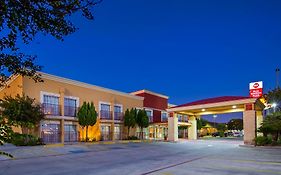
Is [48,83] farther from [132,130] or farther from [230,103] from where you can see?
[230,103]

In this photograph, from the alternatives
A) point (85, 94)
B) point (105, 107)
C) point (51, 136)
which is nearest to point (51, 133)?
point (51, 136)

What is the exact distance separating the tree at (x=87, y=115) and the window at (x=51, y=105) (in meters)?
2.52

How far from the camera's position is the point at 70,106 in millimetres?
31125

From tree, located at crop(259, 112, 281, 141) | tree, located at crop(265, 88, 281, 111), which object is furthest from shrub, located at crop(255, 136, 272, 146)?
tree, located at crop(265, 88, 281, 111)

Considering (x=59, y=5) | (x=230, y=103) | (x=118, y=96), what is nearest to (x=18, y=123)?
(x=59, y=5)

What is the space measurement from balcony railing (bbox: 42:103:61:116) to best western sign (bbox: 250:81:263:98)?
21443mm

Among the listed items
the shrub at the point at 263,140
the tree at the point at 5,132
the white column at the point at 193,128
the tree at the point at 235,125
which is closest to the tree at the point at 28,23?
the tree at the point at 5,132

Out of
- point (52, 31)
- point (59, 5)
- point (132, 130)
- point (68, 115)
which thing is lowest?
point (132, 130)

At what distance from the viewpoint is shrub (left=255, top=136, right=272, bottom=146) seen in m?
26.6

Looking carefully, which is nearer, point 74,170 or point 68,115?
point 74,170

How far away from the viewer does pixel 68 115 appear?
30.7 meters

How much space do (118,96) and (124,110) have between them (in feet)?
7.36

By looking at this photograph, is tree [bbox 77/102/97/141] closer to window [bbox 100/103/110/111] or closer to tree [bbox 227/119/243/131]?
window [bbox 100/103/110/111]

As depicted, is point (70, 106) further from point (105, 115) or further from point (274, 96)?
point (274, 96)
